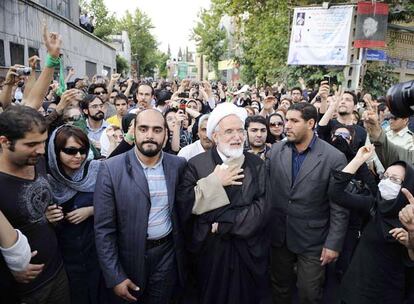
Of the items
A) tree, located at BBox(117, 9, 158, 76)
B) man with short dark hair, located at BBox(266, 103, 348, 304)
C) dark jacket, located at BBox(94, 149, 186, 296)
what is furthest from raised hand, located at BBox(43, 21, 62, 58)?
tree, located at BBox(117, 9, 158, 76)

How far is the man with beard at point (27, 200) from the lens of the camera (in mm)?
2012

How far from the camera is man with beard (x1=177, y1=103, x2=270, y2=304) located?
2445mm

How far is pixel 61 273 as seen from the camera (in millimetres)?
2396

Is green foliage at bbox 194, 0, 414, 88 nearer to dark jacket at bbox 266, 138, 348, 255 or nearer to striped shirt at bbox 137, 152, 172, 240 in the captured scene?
dark jacket at bbox 266, 138, 348, 255

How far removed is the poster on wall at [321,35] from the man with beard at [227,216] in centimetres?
888

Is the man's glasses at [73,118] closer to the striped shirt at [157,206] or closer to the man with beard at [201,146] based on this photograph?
the man with beard at [201,146]

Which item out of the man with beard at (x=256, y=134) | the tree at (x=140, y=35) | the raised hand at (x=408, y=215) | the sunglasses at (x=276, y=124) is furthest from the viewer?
the tree at (x=140, y=35)

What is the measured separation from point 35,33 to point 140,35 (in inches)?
1602

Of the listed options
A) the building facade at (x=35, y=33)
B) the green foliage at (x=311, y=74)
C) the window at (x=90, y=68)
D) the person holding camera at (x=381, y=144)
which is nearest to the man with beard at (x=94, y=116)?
the person holding camera at (x=381, y=144)

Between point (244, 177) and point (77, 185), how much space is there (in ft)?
4.16

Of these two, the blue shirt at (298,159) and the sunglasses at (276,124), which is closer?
the blue shirt at (298,159)

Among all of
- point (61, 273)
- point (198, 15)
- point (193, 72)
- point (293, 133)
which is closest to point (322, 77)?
point (293, 133)

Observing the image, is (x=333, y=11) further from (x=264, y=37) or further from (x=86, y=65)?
(x=86, y=65)

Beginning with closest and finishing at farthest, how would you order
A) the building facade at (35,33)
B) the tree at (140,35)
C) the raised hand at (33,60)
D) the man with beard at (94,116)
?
the raised hand at (33,60) < the man with beard at (94,116) < the building facade at (35,33) < the tree at (140,35)
